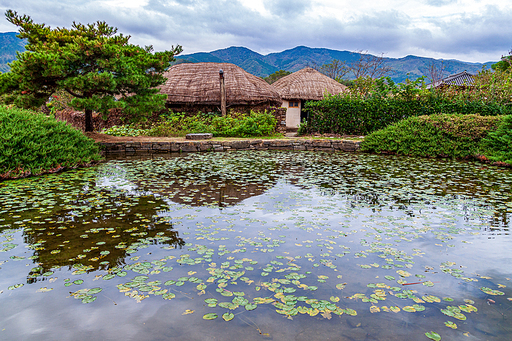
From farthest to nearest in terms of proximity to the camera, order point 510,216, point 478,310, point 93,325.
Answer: point 510,216 < point 478,310 < point 93,325

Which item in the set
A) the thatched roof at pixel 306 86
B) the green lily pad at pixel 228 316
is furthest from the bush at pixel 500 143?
the thatched roof at pixel 306 86

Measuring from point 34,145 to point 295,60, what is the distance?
477ft

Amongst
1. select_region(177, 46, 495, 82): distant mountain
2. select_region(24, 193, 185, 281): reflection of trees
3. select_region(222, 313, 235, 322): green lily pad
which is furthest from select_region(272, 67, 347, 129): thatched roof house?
select_region(177, 46, 495, 82): distant mountain

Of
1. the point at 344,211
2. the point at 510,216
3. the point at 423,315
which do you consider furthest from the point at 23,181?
the point at 510,216

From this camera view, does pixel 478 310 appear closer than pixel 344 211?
Yes

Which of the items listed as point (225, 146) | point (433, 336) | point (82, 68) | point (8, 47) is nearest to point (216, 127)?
point (225, 146)

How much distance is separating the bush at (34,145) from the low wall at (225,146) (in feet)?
11.1

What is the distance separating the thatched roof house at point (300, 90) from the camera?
72.1ft

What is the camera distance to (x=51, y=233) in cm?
385

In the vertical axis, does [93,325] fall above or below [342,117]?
below

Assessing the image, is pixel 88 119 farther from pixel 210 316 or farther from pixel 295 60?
pixel 295 60

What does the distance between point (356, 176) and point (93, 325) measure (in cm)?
655

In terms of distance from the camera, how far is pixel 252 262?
316cm

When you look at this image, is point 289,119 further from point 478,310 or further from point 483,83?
point 478,310
